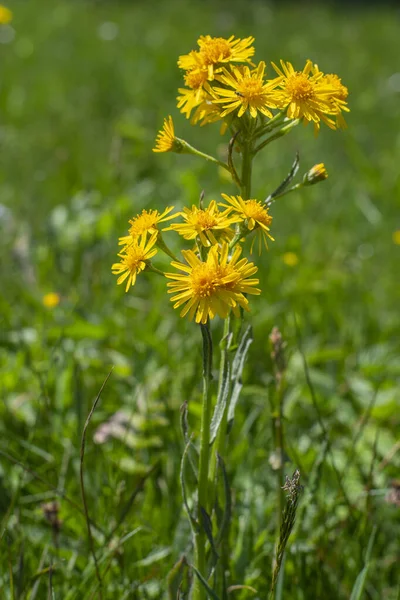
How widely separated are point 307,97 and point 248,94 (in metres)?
0.11

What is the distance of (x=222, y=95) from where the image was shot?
4.13 ft

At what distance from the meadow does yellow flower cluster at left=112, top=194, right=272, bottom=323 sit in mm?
277

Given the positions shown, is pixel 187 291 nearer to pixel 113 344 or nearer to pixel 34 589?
pixel 34 589

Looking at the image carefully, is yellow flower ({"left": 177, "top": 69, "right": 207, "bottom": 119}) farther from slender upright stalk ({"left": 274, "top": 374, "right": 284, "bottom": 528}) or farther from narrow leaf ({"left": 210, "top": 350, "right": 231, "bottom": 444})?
slender upright stalk ({"left": 274, "top": 374, "right": 284, "bottom": 528})

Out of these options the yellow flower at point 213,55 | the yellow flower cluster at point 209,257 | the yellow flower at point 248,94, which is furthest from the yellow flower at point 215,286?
the yellow flower at point 213,55

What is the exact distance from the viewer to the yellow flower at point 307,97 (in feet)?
4.08

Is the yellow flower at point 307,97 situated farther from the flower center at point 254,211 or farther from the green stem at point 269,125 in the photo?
the flower center at point 254,211

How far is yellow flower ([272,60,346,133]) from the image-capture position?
124 centimetres

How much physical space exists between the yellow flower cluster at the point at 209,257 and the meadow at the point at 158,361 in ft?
0.91

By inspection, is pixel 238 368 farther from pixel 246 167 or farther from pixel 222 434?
pixel 246 167

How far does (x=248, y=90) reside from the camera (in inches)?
48.3

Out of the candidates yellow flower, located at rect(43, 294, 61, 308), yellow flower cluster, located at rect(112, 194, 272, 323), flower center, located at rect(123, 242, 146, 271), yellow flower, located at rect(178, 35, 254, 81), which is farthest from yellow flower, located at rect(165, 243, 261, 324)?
yellow flower, located at rect(43, 294, 61, 308)

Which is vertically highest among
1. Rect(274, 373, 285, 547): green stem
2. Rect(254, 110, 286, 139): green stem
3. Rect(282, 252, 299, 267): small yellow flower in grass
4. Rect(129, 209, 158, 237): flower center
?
Rect(282, 252, 299, 267): small yellow flower in grass

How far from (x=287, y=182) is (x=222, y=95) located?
0.20 m
